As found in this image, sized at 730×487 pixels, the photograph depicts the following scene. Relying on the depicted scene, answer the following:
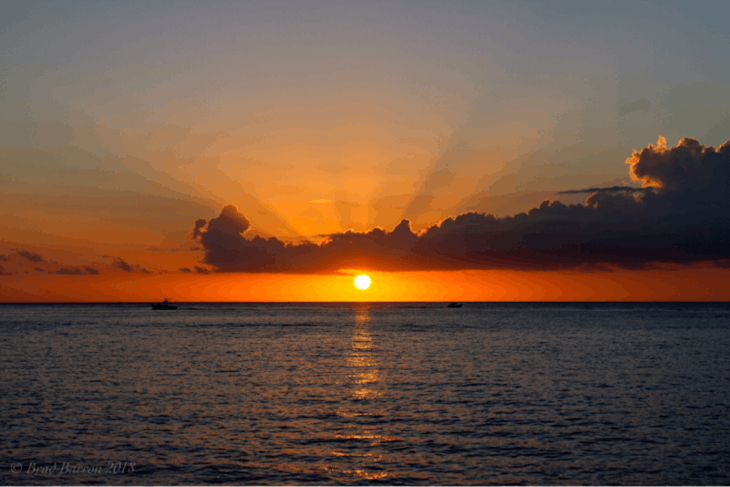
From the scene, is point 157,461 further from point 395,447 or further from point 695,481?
point 695,481

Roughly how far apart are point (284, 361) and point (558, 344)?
52286 mm

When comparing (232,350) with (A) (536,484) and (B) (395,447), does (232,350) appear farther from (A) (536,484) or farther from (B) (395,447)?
(A) (536,484)

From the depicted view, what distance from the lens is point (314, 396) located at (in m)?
46.3

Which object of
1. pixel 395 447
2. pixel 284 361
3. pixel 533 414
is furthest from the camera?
pixel 284 361

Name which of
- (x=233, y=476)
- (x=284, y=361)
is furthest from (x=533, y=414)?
(x=284, y=361)

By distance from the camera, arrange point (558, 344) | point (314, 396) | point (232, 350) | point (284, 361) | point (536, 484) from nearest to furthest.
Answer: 1. point (536, 484)
2. point (314, 396)
3. point (284, 361)
4. point (232, 350)
5. point (558, 344)

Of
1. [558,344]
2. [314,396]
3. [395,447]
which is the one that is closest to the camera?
[395,447]

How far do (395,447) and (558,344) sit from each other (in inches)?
3017

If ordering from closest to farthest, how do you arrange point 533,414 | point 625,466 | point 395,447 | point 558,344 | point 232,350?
point 625,466 → point 395,447 → point 533,414 → point 232,350 → point 558,344

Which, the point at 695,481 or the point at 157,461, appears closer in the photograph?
the point at 695,481

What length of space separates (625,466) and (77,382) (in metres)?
47.7

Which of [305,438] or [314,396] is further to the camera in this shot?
[314,396]

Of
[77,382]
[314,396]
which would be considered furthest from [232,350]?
[314,396]

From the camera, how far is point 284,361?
2859 inches
